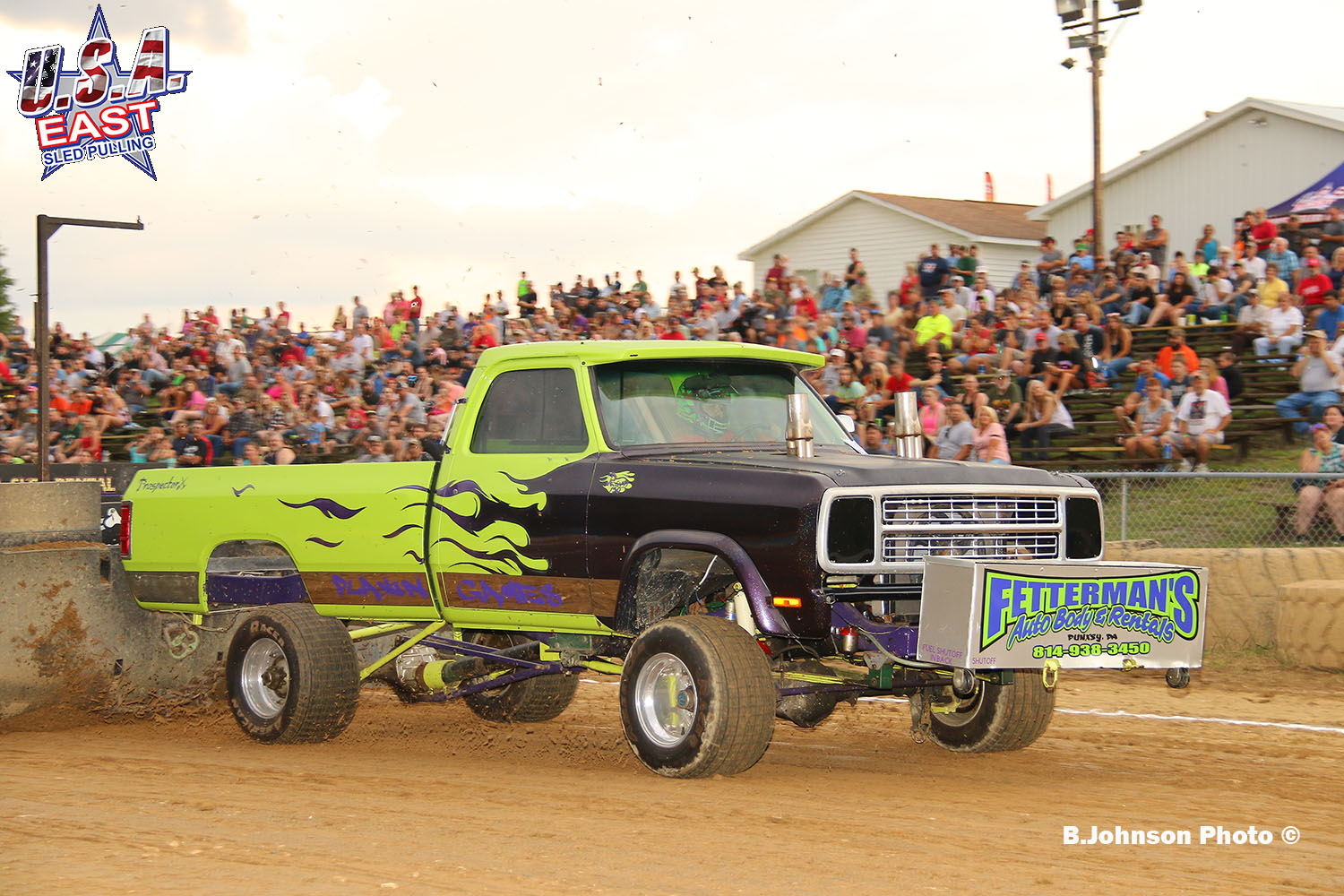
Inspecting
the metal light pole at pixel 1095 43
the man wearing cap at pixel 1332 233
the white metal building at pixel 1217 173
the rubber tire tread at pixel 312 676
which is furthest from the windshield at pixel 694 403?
the white metal building at pixel 1217 173

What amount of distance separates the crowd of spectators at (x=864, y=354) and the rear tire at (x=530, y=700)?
185 inches

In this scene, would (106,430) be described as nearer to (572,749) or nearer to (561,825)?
(572,749)

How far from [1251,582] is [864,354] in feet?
21.0

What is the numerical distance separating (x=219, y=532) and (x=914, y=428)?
3.99m

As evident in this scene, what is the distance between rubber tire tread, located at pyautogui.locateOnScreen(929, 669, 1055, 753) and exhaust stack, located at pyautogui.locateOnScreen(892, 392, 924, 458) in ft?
4.11

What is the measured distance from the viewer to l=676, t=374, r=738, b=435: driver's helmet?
24.8ft

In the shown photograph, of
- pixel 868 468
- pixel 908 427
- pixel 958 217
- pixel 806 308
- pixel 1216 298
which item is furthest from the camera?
pixel 958 217

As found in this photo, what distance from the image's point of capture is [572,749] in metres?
8.12

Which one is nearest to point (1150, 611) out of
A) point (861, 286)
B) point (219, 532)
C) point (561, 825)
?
point (561, 825)

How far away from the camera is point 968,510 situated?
669cm

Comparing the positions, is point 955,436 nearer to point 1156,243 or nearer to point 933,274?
point 933,274

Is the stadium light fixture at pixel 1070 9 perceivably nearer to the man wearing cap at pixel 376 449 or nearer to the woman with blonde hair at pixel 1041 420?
the woman with blonde hair at pixel 1041 420

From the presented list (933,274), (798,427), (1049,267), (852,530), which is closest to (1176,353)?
(1049,267)

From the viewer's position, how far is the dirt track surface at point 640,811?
5.00m
